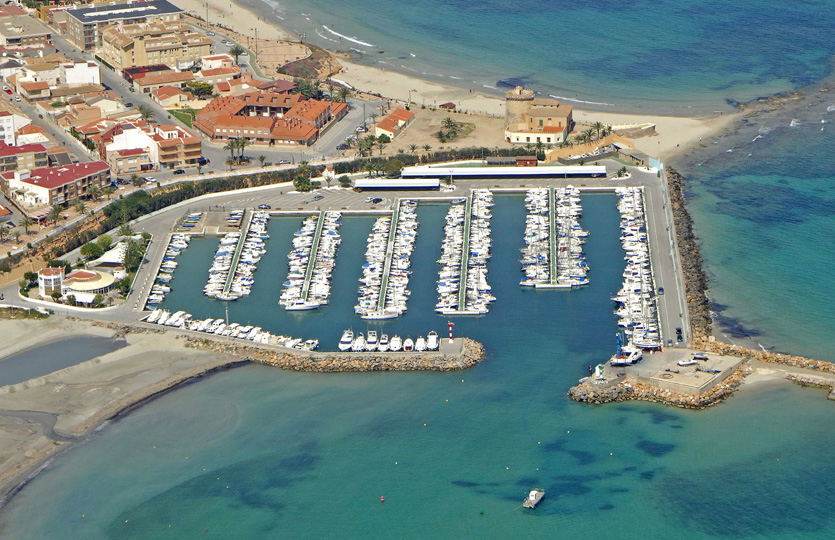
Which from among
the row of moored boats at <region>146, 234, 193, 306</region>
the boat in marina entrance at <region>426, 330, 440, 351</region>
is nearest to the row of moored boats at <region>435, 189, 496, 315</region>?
the boat in marina entrance at <region>426, 330, 440, 351</region>

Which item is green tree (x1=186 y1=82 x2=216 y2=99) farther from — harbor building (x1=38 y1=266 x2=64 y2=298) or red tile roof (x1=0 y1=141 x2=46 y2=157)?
harbor building (x1=38 y1=266 x2=64 y2=298)

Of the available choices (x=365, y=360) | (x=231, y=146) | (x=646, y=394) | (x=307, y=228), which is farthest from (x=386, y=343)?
(x=231, y=146)

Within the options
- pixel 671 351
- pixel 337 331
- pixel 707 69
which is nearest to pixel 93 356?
pixel 337 331

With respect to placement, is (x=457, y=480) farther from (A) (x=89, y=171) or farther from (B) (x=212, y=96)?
(B) (x=212, y=96)

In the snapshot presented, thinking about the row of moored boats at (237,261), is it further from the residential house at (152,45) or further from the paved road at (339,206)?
the residential house at (152,45)

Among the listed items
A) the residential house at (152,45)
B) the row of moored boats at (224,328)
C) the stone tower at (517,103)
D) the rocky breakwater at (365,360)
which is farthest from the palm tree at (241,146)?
the rocky breakwater at (365,360)

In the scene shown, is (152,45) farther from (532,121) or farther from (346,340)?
(346,340)

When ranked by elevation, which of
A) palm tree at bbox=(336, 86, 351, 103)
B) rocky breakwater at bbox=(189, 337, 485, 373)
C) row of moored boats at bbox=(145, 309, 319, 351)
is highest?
palm tree at bbox=(336, 86, 351, 103)
